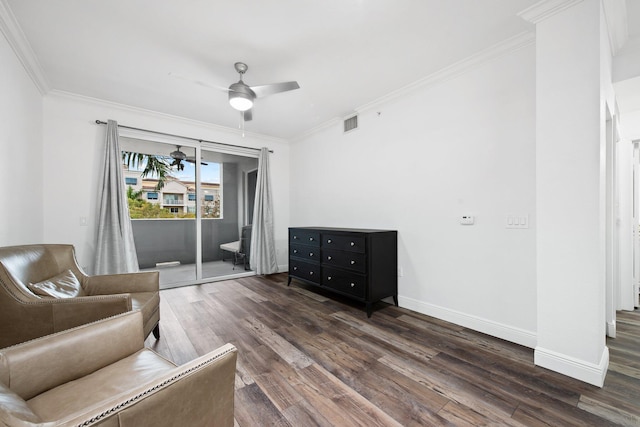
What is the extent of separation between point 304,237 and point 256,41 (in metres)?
2.59

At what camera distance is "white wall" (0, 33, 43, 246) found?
2297 millimetres

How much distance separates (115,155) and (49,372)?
3.37m

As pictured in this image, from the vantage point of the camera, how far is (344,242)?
3365mm

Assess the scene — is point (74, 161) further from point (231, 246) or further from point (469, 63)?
point (469, 63)

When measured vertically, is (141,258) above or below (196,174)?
below

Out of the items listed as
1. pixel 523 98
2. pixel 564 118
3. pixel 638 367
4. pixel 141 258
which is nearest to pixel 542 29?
pixel 523 98

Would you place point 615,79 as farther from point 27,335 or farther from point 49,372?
point 27,335

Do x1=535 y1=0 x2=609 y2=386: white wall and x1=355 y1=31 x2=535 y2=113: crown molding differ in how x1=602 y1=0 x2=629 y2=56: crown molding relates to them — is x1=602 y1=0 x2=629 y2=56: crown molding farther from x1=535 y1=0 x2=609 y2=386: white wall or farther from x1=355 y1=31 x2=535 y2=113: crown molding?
x1=355 y1=31 x2=535 y2=113: crown molding

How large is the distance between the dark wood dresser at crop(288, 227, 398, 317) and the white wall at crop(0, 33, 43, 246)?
10.2 ft

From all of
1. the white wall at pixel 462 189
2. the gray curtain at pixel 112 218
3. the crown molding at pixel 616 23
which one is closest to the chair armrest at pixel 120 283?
the gray curtain at pixel 112 218

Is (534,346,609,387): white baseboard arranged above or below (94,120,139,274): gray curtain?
below

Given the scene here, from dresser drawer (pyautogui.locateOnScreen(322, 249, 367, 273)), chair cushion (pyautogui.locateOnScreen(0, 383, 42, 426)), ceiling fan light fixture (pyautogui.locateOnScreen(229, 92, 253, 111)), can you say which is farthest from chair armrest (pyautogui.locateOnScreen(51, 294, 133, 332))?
dresser drawer (pyautogui.locateOnScreen(322, 249, 367, 273))

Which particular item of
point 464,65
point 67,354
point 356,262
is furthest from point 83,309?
point 464,65

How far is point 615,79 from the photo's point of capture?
7.95ft
